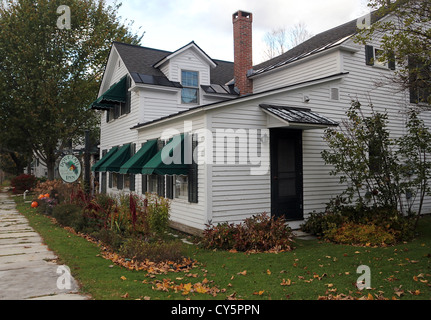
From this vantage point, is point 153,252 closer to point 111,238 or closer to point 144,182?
point 111,238

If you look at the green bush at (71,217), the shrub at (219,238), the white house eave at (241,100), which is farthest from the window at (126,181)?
the shrub at (219,238)

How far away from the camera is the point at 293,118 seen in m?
9.11

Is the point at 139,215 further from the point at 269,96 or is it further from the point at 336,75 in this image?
the point at 336,75

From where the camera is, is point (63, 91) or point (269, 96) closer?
point (269, 96)

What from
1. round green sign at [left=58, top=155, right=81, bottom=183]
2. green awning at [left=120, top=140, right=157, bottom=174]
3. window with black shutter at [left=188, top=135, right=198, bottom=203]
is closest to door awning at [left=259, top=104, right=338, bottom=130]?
window with black shutter at [left=188, top=135, right=198, bottom=203]

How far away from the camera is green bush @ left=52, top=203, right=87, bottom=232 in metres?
10.2

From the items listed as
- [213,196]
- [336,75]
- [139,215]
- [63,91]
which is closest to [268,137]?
[213,196]

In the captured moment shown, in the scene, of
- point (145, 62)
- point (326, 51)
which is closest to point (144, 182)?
point (145, 62)

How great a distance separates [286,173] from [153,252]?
16.5 feet

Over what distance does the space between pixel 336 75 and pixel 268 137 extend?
11.3 feet

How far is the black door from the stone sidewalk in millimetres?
5996

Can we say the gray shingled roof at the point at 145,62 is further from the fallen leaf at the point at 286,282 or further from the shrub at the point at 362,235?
the fallen leaf at the point at 286,282
